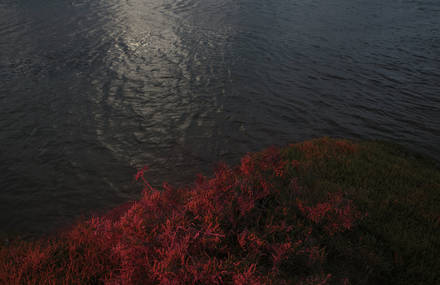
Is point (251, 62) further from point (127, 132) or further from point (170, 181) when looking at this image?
point (170, 181)

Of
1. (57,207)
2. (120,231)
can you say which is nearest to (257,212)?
(120,231)

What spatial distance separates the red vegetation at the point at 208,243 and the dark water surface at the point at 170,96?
2601 millimetres

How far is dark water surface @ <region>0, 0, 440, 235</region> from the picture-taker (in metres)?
8.03

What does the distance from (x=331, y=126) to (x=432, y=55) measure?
45.3 feet

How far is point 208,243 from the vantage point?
3914mm

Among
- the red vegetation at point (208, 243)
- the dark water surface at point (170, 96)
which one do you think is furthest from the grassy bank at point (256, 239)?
the dark water surface at point (170, 96)

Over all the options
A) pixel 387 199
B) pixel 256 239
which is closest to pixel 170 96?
pixel 387 199

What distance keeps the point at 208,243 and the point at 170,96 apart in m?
9.62

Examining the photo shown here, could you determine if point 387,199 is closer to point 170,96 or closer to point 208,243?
point 208,243

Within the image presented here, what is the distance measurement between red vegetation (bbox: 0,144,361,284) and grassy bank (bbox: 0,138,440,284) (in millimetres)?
17

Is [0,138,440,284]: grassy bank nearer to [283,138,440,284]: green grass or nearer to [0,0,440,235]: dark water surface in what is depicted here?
[283,138,440,284]: green grass

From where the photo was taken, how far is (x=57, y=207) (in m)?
6.86

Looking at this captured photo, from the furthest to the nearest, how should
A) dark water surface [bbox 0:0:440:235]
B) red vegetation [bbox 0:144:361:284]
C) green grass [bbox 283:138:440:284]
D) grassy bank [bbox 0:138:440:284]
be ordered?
dark water surface [bbox 0:0:440:235]
green grass [bbox 283:138:440:284]
grassy bank [bbox 0:138:440:284]
red vegetation [bbox 0:144:361:284]

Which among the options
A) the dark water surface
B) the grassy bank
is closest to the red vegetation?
the grassy bank
